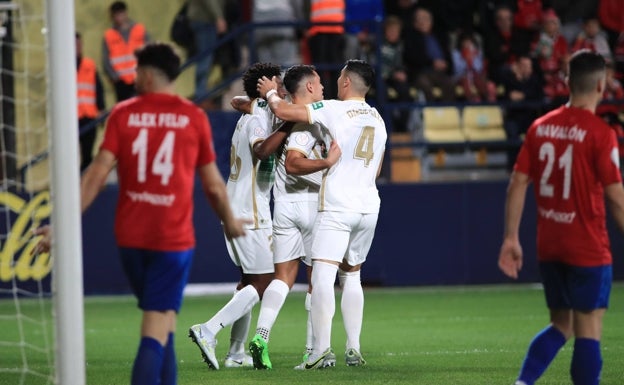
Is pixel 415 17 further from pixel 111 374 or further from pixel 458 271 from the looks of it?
pixel 111 374

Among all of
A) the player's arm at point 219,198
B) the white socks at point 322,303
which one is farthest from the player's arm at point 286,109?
the player's arm at point 219,198

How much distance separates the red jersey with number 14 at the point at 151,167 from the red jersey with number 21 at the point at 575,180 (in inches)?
72.7

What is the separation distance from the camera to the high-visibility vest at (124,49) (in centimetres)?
1584

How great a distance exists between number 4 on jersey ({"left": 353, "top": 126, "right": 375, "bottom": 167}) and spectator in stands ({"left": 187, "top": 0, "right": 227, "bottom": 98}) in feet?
26.1

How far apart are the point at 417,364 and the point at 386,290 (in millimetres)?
6745

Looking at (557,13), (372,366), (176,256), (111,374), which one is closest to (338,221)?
(372,366)

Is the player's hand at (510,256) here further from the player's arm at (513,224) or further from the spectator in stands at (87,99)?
the spectator in stands at (87,99)

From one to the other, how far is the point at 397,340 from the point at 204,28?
283 inches

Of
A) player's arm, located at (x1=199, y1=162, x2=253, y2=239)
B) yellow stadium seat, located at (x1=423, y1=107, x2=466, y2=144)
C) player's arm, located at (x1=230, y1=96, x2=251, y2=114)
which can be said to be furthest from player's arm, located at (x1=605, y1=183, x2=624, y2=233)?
yellow stadium seat, located at (x1=423, y1=107, x2=466, y2=144)

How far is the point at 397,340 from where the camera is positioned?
10320mm

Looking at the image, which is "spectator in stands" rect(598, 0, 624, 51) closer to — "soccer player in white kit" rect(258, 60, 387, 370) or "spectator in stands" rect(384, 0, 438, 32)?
"spectator in stands" rect(384, 0, 438, 32)

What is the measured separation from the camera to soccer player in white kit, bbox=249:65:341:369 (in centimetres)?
820

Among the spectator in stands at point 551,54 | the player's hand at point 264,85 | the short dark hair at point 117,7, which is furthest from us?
the spectator in stands at point 551,54

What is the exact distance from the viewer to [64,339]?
18.4 feet
